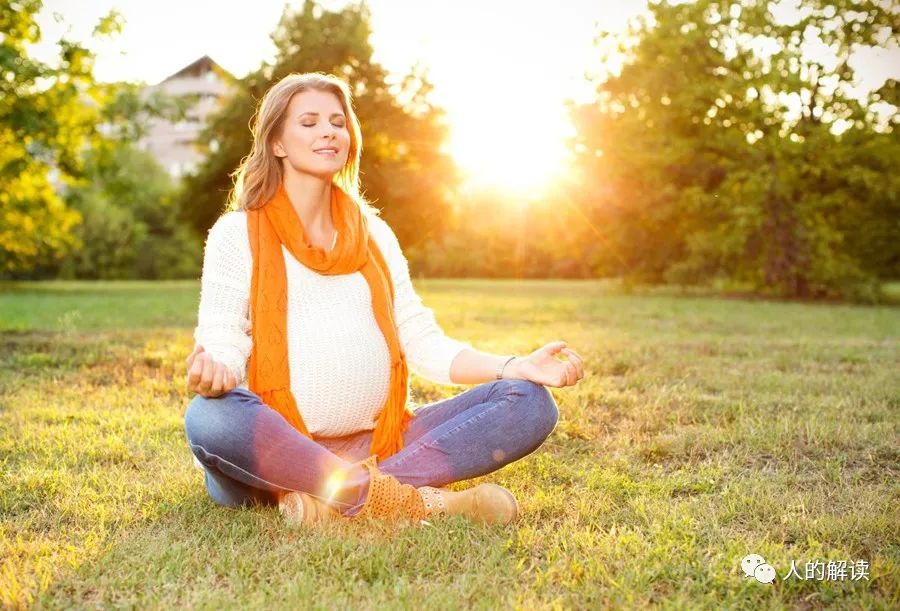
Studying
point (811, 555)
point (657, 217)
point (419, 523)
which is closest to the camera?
point (811, 555)

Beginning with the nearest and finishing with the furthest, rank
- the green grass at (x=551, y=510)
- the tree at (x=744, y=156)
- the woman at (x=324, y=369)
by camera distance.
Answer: the green grass at (x=551, y=510), the woman at (x=324, y=369), the tree at (x=744, y=156)

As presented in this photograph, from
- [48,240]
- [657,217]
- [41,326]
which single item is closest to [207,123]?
[48,240]

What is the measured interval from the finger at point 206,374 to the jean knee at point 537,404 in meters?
1.10

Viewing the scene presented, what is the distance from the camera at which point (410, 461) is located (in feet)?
10.1

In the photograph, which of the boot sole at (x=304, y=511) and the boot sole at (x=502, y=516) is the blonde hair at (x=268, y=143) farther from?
the boot sole at (x=502, y=516)

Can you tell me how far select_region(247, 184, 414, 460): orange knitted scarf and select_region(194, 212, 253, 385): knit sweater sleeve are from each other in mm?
43

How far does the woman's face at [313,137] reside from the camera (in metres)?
3.40

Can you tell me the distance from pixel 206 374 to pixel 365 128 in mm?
23438

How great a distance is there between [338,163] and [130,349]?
4.96 metres

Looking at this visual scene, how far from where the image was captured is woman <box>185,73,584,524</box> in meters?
2.87

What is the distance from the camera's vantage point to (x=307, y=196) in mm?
3500

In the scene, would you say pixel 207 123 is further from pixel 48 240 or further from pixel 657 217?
pixel 657 217

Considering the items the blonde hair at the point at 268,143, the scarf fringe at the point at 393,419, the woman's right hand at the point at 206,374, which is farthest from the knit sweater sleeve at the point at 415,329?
the woman's right hand at the point at 206,374

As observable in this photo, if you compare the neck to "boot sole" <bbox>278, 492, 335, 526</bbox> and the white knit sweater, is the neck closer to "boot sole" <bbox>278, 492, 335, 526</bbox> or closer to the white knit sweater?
the white knit sweater
